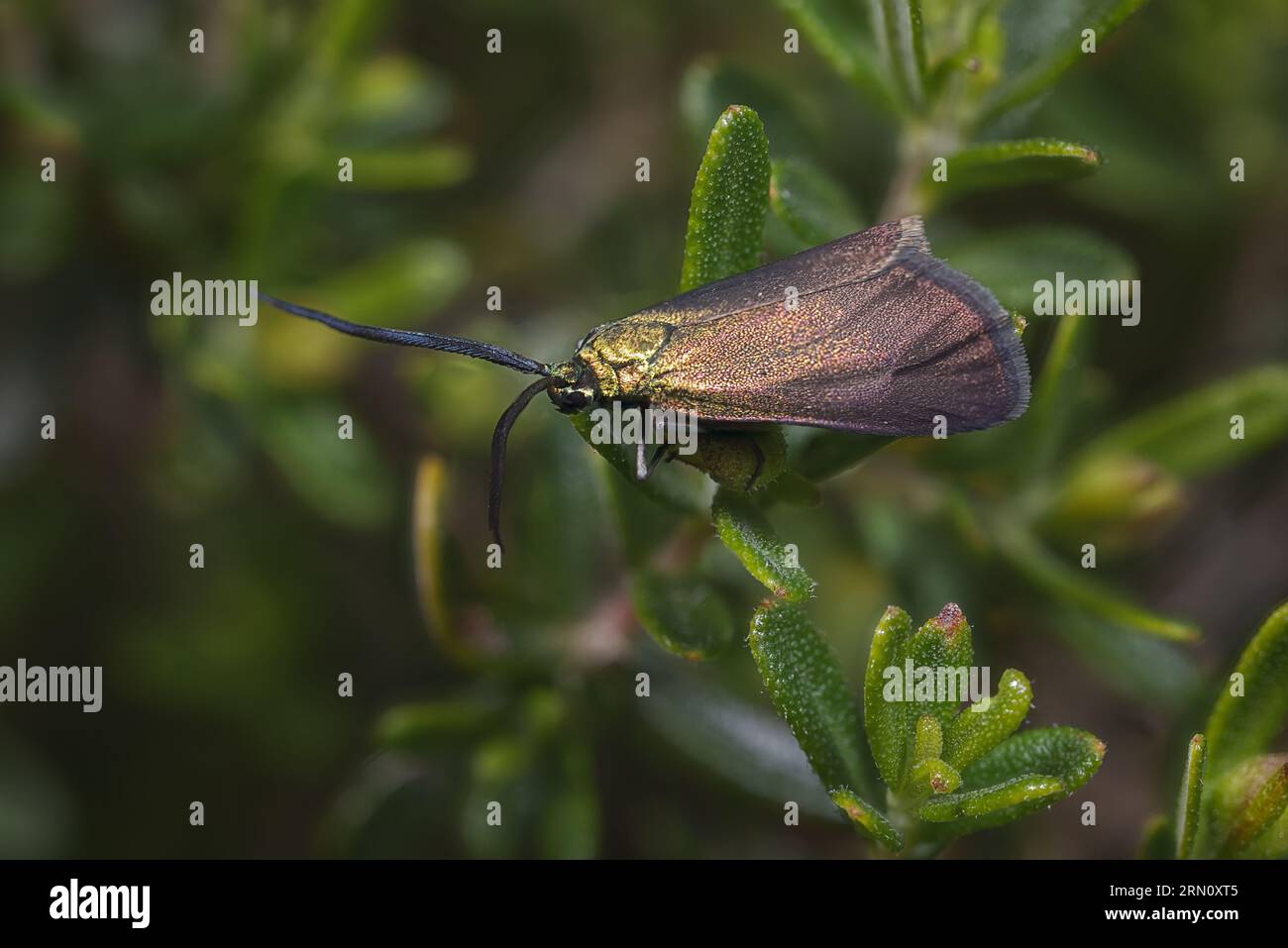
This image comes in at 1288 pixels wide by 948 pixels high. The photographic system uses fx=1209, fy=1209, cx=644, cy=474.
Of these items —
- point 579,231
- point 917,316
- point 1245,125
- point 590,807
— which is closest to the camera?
point 917,316

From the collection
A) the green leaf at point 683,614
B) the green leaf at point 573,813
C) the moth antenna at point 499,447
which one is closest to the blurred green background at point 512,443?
the green leaf at point 573,813

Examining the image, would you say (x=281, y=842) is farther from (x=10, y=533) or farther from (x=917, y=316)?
(x=917, y=316)

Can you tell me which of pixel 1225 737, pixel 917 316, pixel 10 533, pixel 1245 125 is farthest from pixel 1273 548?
pixel 10 533

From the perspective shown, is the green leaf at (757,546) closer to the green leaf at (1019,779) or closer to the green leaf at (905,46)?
the green leaf at (1019,779)

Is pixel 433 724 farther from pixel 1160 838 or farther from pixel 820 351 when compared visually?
pixel 1160 838

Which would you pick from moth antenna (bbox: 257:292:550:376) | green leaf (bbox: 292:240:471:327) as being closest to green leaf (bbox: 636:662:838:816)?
moth antenna (bbox: 257:292:550:376)
